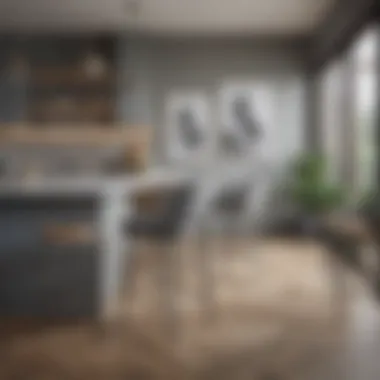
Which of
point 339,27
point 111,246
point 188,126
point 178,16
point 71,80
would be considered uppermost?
point 178,16

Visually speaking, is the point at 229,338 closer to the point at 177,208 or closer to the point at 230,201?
the point at 177,208

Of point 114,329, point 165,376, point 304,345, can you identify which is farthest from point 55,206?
point 304,345

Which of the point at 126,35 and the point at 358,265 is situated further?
the point at 126,35

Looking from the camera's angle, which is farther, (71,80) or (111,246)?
(71,80)

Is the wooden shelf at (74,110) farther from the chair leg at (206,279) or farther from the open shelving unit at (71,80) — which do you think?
the chair leg at (206,279)

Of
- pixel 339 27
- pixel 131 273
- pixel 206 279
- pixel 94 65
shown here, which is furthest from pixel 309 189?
pixel 94 65

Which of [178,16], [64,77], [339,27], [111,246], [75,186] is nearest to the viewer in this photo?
[75,186]

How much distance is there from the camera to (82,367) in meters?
2.38

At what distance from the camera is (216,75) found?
536 cm

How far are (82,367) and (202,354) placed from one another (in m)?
0.52

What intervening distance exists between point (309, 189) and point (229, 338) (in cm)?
309

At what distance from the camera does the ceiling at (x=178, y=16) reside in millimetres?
3838

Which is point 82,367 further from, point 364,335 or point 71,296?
point 364,335

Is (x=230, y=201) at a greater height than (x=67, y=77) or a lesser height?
lesser
